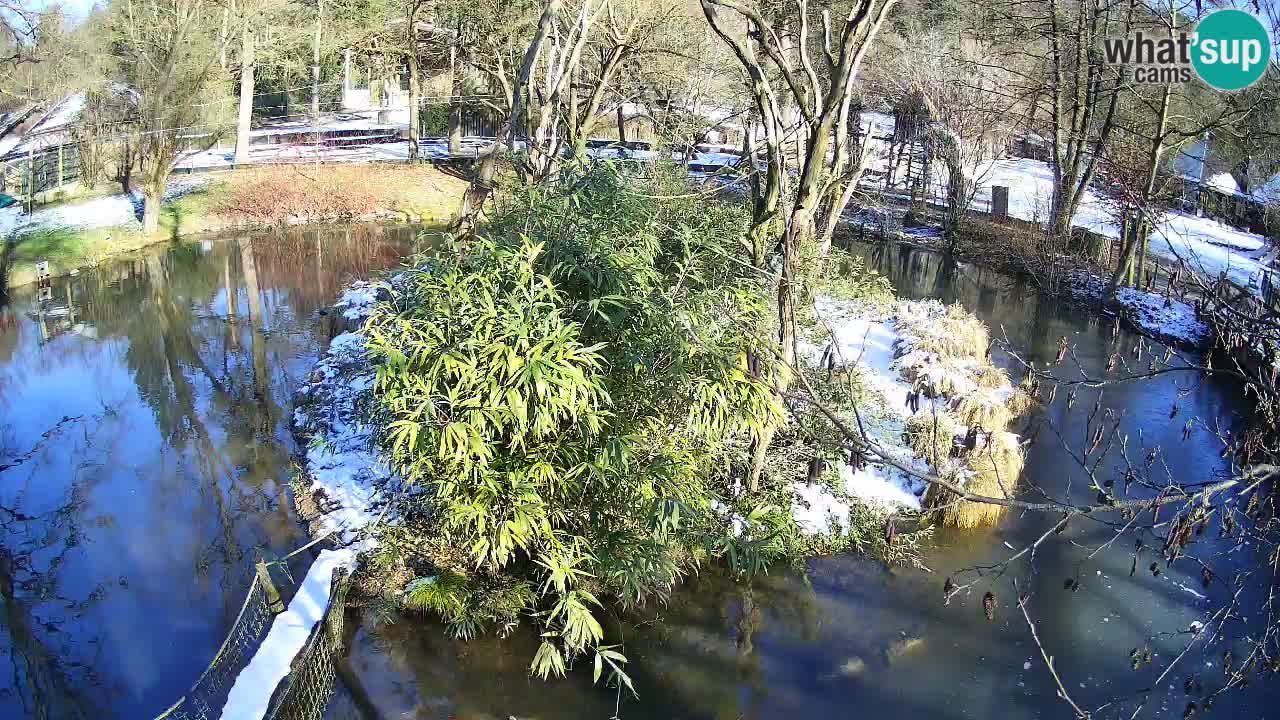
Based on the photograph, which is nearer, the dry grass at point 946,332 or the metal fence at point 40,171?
the dry grass at point 946,332

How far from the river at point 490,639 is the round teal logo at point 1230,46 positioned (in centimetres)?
405

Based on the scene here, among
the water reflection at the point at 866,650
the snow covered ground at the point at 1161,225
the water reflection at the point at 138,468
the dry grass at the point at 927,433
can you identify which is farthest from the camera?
the snow covered ground at the point at 1161,225

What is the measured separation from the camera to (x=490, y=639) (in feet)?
23.4

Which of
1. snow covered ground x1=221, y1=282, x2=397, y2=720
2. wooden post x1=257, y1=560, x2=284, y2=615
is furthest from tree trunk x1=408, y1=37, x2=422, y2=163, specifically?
wooden post x1=257, y1=560, x2=284, y2=615

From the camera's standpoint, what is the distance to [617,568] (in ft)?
22.2

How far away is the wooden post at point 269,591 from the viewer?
6.34 m

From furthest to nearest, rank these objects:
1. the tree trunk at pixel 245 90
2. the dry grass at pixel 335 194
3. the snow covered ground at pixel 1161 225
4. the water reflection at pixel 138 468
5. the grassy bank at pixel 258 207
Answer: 1. the dry grass at pixel 335 194
2. the tree trunk at pixel 245 90
3. the grassy bank at pixel 258 207
4. the snow covered ground at pixel 1161 225
5. the water reflection at pixel 138 468

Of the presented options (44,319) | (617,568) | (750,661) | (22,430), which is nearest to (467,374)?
(617,568)

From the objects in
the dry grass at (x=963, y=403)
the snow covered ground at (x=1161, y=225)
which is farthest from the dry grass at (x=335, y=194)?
the dry grass at (x=963, y=403)

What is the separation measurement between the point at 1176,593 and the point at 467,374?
6229mm

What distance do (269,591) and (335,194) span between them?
17.5m

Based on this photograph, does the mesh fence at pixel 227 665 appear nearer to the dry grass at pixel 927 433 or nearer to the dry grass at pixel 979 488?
the dry grass at pixel 979 488

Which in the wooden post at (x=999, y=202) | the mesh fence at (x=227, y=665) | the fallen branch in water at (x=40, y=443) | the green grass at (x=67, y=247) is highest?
the wooden post at (x=999, y=202)

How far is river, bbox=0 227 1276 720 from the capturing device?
6.67 m
